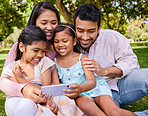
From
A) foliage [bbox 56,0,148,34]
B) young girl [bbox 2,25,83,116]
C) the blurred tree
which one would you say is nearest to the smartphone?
young girl [bbox 2,25,83,116]

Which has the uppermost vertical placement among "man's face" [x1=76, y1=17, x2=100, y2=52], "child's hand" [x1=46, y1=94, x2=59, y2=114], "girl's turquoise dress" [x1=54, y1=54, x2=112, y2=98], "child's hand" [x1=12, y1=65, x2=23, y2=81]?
"man's face" [x1=76, y1=17, x2=100, y2=52]

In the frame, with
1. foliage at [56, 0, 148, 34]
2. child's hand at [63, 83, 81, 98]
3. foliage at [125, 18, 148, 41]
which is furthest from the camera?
foliage at [125, 18, 148, 41]

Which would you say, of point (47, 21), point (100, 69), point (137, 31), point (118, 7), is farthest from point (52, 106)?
point (137, 31)

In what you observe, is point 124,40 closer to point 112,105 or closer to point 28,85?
point 112,105

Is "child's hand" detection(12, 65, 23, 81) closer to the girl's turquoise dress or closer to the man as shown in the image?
the girl's turquoise dress

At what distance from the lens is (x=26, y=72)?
9.09 feet

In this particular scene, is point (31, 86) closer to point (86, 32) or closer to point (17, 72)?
point (17, 72)

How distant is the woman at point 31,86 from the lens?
7.58 ft

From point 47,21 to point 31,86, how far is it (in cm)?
113

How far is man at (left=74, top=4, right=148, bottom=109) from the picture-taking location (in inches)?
117

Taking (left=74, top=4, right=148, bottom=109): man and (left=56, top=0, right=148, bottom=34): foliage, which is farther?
(left=56, top=0, right=148, bottom=34): foliage

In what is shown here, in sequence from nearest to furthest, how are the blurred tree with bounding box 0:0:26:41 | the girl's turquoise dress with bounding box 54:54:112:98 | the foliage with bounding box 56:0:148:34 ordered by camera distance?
the girl's turquoise dress with bounding box 54:54:112:98, the foliage with bounding box 56:0:148:34, the blurred tree with bounding box 0:0:26:41

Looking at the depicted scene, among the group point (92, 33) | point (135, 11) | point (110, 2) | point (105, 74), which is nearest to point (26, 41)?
point (92, 33)

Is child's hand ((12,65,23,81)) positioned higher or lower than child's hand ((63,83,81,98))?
higher
